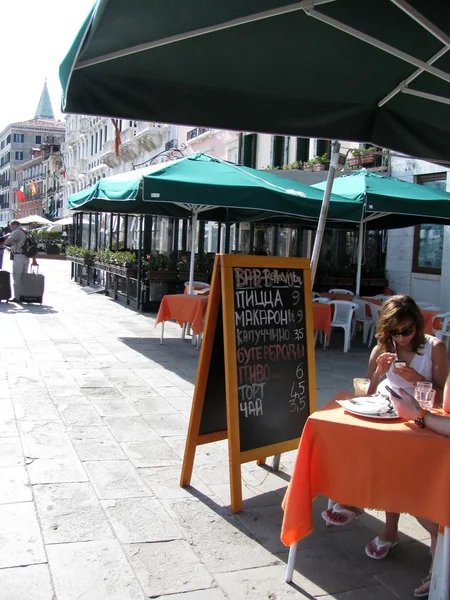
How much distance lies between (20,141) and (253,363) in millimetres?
98649

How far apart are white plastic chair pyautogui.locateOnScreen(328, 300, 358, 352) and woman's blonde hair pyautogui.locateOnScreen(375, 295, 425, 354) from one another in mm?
6315

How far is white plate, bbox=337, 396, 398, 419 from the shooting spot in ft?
9.45

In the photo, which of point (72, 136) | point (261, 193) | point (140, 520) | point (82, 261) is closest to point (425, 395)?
point (140, 520)

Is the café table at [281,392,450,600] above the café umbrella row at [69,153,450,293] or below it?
below

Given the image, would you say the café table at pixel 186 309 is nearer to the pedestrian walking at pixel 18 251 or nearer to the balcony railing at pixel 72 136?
the pedestrian walking at pixel 18 251

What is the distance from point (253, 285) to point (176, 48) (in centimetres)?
146

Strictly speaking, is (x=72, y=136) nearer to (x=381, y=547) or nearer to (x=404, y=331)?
(x=404, y=331)

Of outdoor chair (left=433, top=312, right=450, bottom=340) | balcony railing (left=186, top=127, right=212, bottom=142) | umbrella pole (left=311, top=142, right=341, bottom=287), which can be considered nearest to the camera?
umbrella pole (left=311, top=142, right=341, bottom=287)

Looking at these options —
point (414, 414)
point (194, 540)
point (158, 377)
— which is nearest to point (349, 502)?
point (414, 414)

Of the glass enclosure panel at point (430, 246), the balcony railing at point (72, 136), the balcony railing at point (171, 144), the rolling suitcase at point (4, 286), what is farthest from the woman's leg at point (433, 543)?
the balcony railing at point (72, 136)

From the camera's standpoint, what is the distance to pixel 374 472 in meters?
2.77

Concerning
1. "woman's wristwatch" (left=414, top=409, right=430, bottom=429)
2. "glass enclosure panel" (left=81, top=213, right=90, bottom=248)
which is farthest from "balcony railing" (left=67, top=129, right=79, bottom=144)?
"woman's wristwatch" (left=414, top=409, right=430, bottom=429)

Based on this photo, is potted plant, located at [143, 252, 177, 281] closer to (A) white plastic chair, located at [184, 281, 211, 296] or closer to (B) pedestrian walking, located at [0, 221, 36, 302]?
(A) white plastic chair, located at [184, 281, 211, 296]

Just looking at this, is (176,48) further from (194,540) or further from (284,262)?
(194,540)
